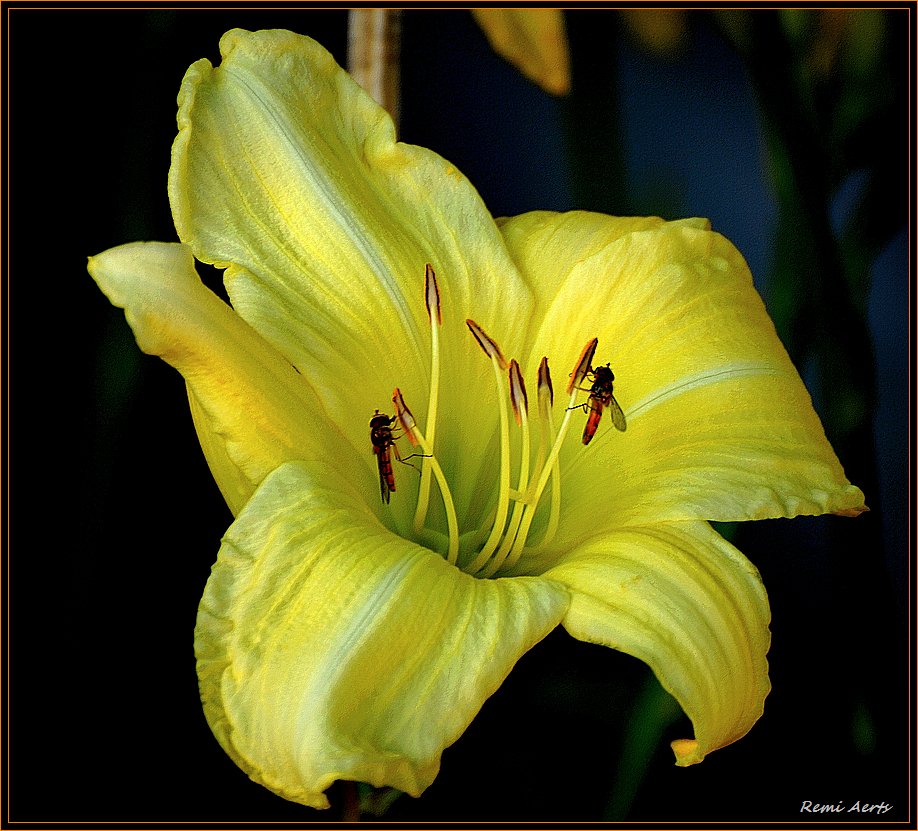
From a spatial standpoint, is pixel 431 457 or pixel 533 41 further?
pixel 533 41

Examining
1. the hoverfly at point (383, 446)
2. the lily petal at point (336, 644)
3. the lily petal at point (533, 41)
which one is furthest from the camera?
the lily petal at point (533, 41)

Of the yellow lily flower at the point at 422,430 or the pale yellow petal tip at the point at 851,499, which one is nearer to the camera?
the yellow lily flower at the point at 422,430

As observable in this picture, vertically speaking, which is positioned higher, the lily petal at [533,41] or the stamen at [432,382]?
the lily petal at [533,41]

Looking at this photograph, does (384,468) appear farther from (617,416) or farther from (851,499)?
(851,499)

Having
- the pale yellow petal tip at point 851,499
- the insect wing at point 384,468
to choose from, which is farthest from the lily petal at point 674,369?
the insect wing at point 384,468

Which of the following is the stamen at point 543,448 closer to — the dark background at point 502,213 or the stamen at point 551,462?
the stamen at point 551,462

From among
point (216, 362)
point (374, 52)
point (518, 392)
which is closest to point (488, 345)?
point (518, 392)

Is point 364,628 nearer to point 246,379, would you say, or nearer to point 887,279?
point 246,379
